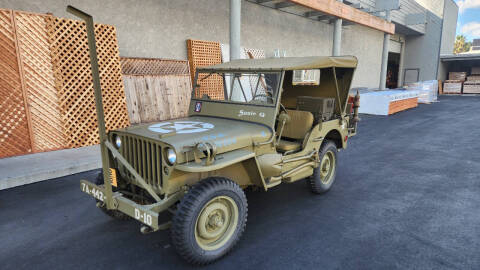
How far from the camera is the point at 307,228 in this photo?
361 cm

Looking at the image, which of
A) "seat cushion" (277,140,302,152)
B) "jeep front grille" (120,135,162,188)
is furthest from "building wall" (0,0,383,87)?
"seat cushion" (277,140,302,152)

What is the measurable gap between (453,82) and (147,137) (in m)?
31.8

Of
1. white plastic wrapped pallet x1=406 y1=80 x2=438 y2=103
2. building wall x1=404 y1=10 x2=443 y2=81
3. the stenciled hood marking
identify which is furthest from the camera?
building wall x1=404 y1=10 x2=443 y2=81

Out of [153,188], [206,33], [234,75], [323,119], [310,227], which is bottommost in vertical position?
[310,227]

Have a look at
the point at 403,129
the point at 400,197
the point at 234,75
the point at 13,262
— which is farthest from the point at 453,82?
the point at 13,262

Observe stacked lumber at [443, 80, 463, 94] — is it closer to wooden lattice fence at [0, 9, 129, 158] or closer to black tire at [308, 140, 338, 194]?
black tire at [308, 140, 338, 194]

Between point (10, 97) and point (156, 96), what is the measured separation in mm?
3688

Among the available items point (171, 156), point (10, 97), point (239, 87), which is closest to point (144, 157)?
point (171, 156)

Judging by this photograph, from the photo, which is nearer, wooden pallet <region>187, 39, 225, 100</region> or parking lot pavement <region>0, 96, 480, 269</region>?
parking lot pavement <region>0, 96, 480, 269</region>

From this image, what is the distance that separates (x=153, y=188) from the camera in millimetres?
2943

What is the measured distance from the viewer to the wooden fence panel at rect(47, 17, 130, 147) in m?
6.77

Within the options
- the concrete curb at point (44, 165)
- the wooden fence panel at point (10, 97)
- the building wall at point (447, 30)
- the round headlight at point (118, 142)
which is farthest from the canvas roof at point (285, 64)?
the building wall at point (447, 30)

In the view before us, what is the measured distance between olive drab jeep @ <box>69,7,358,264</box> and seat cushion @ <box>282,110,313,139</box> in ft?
0.05

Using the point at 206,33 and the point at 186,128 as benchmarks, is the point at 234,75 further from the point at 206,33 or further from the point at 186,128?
the point at 206,33
